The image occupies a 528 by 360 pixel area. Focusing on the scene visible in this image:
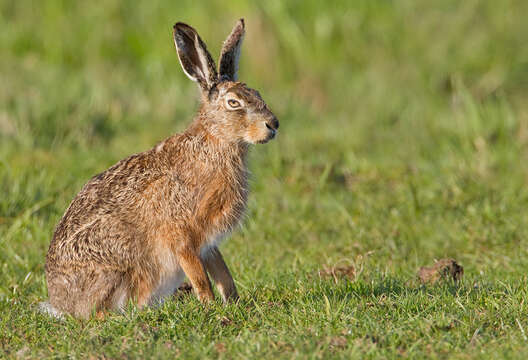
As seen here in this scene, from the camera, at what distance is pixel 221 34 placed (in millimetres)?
12344

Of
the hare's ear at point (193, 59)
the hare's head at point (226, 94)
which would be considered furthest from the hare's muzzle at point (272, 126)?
the hare's ear at point (193, 59)

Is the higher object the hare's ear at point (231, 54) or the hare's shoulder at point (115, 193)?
the hare's ear at point (231, 54)

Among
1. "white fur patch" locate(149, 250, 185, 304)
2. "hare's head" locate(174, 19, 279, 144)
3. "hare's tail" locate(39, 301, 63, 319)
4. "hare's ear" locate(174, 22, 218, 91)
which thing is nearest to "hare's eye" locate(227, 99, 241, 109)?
"hare's head" locate(174, 19, 279, 144)

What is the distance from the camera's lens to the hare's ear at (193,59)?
597 centimetres

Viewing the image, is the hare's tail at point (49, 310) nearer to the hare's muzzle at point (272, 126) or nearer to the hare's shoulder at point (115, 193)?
the hare's shoulder at point (115, 193)

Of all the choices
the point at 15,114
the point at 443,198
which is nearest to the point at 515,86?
the point at 443,198

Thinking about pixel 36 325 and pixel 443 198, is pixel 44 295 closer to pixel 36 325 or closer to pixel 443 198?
pixel 36 325

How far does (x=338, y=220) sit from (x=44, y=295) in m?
2.88

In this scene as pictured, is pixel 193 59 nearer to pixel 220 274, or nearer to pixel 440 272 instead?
pixel 220 274

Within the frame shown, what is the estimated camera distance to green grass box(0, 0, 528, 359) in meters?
4.87

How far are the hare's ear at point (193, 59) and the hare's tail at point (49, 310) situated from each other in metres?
1.83

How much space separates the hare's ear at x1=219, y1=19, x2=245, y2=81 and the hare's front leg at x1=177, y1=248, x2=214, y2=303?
142 cm

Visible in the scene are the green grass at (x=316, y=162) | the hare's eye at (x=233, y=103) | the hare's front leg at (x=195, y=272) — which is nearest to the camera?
the green grass at (x=316, y=162)

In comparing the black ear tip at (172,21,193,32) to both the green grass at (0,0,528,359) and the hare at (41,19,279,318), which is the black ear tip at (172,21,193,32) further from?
the green grass at (0,0,528,359)
